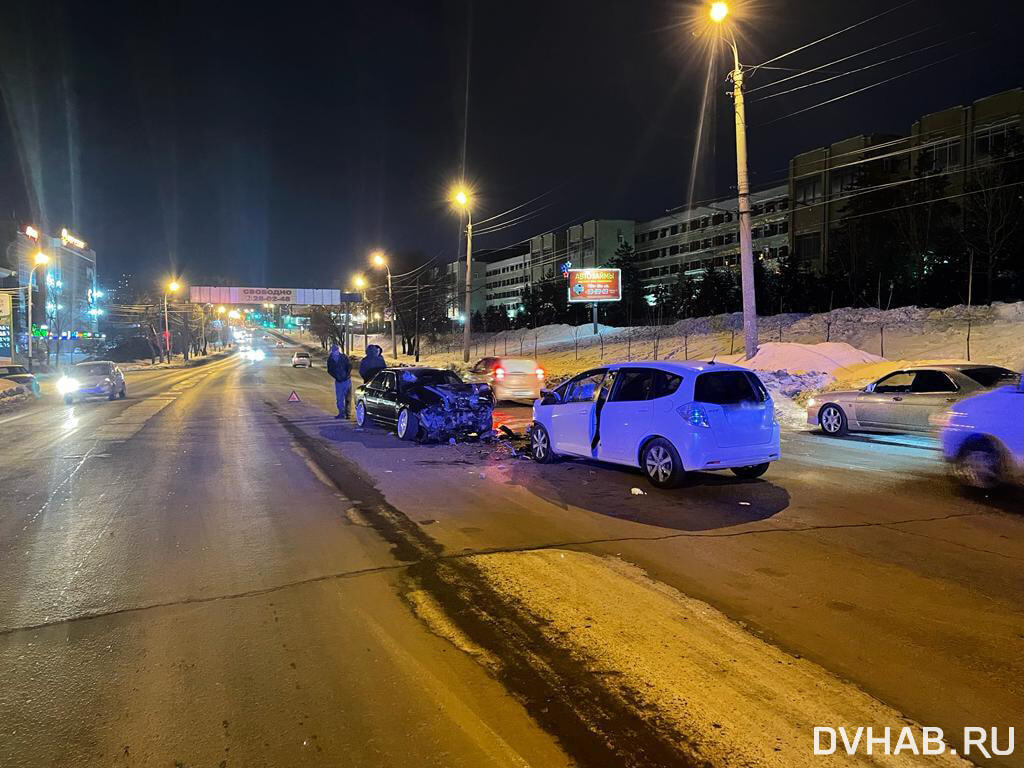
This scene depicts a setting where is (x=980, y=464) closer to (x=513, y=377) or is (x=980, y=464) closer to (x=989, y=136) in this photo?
(x=513, y=377)

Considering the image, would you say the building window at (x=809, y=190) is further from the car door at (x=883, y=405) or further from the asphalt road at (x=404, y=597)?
the asphalt road at (x=404, y=597)

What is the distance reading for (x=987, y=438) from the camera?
8094mm

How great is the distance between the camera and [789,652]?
399 cm

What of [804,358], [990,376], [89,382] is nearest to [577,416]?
[990,376]

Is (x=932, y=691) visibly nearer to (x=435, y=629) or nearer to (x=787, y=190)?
(x=435, y=629)

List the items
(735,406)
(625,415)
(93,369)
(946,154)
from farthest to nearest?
1. (946,154)
2. (93,369)
3. (625,415)
4. (735,406)

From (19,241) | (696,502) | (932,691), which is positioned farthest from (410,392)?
(19,241)

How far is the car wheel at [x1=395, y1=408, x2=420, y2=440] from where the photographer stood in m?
13.2

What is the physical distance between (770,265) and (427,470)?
61.6 metres

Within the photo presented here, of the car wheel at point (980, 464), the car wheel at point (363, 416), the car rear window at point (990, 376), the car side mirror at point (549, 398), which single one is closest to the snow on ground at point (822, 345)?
the car rear window at point (990, 376)

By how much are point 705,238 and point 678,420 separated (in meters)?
73.4

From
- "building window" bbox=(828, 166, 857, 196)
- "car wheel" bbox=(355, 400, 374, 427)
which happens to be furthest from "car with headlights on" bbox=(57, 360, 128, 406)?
"building window" bbox=(828, 166, 857, 196)

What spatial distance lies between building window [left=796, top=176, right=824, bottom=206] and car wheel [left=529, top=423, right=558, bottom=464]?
54.9 meters

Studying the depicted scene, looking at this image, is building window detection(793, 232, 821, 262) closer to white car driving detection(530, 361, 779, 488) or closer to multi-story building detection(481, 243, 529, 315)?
multi-story building detection(481, 243, 529, 315)
